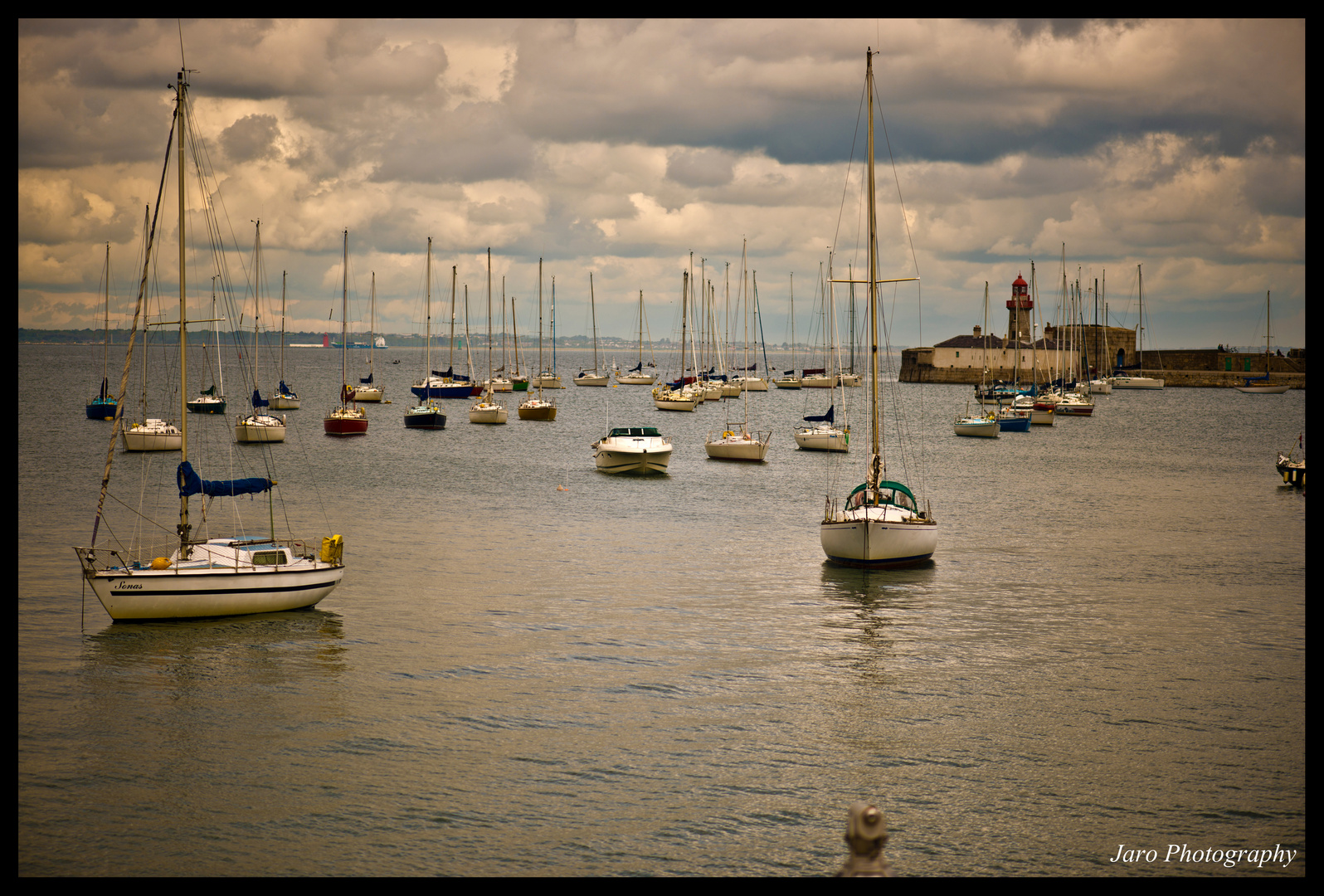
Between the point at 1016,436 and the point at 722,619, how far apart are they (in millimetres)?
78337

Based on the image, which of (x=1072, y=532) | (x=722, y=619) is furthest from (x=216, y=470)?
(x=1072, y=532)

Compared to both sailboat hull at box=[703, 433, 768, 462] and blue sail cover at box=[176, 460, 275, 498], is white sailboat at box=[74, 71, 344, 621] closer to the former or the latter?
blue sail cover at box=[176, 460, 275, 498]

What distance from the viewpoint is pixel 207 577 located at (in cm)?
2633

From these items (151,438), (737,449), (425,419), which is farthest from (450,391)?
(737,449)

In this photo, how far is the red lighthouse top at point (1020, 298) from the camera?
190375 mm

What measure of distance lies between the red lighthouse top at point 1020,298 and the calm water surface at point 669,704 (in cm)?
15174

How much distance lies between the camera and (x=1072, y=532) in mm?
45312

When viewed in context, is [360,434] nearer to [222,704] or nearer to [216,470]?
[216,470]

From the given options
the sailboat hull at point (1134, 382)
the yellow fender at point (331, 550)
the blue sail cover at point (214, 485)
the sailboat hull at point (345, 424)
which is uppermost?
the sailboat hull at point (1134, 382)

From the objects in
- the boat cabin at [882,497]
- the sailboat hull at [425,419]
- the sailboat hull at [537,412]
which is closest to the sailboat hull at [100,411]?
the sailboat hull at [425,419]

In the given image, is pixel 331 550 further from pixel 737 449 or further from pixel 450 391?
pixel 450 391

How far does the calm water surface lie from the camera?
15.7 metres

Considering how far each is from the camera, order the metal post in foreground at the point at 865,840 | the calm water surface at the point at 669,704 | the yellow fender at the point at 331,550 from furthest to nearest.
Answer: the yellow fender at the point at 331,550
the calm water surface at the point at 669,704
the metal post in foreground at the point at 865,840

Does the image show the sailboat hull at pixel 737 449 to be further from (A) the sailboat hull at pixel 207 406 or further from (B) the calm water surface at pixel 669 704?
(A) the sailboat hull at pixel 207 406
